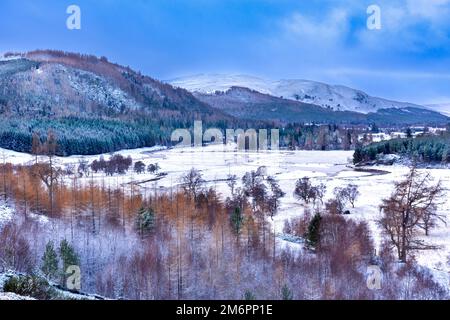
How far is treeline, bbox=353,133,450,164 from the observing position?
45031 millimetres

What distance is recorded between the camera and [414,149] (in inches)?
1880

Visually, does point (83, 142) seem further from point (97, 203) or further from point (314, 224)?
point (314, 224)

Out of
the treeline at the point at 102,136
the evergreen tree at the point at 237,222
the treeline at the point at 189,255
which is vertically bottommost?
the treeline at the point at 189,255

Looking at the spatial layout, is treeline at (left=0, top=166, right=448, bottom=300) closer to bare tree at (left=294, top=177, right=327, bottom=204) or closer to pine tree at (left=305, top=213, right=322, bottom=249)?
A: pine tree at (left=305, top=213, right=322, bottom=249)

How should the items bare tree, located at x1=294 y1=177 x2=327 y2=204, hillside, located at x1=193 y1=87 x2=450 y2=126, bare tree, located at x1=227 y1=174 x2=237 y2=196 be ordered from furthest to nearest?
1. hillside, located at x1=193 y1=87 x2=450 y2=126
2. bare tree, located at x1=227 y1=174 x2=237 y2=196
3. bare tree, located at x1=294 y1=177 x2=327 y2=204

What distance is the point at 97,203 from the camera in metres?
19.6

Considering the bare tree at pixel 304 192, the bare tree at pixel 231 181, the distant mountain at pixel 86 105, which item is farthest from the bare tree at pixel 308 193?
the distant mountain at pixel 86 105

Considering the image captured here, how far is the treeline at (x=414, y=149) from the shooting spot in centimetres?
4503

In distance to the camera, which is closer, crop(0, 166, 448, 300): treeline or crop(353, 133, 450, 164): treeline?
crop(0, 166, 448, 300): treeline

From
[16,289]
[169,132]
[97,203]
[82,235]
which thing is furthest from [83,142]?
[16,289]

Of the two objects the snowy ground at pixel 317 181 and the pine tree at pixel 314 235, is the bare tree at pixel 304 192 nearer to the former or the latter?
the snowy ground at pixel 317 181

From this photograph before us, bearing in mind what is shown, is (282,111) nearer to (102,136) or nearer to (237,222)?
(102,136)

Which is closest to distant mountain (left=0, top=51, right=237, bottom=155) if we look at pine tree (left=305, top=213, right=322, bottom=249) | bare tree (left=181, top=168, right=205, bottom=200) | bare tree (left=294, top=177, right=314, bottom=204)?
bare tree (left=181, top=168, right=205, bottom=200)
